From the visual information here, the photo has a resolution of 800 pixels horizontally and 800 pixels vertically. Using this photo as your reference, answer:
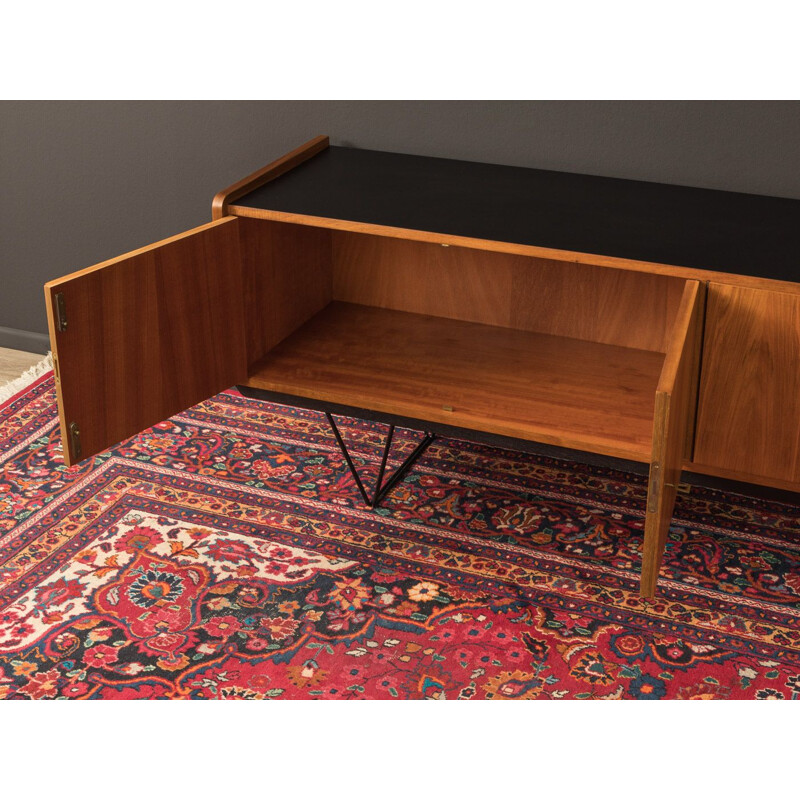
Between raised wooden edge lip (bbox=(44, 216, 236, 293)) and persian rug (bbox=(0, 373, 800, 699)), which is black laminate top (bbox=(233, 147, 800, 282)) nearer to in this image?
raised wooden edge lip (bbox=(44, 216, 236, 293))

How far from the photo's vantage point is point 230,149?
2.73 meters

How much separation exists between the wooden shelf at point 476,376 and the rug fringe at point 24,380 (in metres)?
0.92

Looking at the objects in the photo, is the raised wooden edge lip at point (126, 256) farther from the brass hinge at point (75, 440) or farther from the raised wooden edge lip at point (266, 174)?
the brass hinge at point (75, 440)

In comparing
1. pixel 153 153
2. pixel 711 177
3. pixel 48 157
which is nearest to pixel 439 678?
pixel 711 177

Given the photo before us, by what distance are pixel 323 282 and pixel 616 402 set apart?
0.79 meters

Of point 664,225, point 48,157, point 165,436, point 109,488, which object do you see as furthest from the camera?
point 48,157

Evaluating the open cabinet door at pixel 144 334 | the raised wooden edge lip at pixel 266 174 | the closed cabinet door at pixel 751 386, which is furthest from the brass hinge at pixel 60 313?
the closed cabinet door at pixel 751 386

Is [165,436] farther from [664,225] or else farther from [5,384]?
[664,225]

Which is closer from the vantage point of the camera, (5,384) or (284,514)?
(284,514)

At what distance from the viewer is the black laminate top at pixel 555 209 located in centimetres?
204

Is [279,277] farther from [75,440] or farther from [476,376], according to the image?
[75,440]

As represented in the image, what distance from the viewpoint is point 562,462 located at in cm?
263

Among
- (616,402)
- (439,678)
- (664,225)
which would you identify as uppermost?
(664,225)

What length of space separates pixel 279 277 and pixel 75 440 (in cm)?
64
